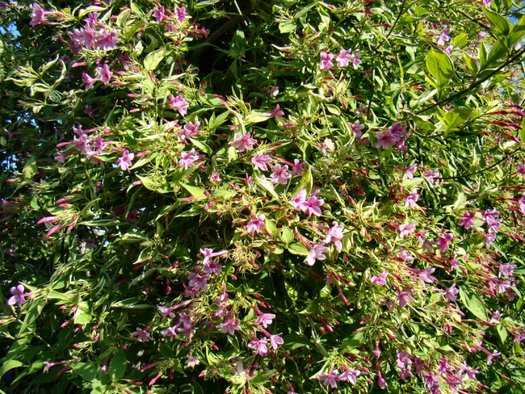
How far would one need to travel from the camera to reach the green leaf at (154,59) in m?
1.42

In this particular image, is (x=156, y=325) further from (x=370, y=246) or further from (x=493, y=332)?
(x=493, y=332)

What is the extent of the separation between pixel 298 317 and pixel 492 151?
886 millimetres

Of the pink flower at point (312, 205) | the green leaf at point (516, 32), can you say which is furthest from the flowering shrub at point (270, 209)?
→ the green leaf at point (516, 32)

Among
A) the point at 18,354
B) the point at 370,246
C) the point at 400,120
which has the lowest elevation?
A: the point at 18,354

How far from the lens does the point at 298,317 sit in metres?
1.43

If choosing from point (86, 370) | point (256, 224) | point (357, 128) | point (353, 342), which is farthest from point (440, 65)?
point (86, 370)

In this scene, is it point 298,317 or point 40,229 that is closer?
point 298,317

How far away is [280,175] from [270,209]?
0.29 ft

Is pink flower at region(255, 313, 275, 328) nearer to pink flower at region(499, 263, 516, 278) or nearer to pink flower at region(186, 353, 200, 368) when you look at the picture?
pink flower at region(186, 353, 200, 368)

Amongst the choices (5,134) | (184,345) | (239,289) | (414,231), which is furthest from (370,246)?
(5,134)

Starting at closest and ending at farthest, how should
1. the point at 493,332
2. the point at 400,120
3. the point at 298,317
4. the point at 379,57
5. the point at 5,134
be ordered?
the point at 400,120, the point at 298,317, the point at 379,57, the point at 493,332, the point at 5,134

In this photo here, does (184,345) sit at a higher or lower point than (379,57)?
lower

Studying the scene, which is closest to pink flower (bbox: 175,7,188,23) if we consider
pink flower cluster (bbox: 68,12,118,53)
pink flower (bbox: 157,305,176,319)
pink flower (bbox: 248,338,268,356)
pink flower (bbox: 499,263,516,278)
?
pink flower cluster (bbox: 68,12,118,53)

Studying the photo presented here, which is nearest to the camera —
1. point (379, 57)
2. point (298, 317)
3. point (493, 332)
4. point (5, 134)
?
point (298, 317)
